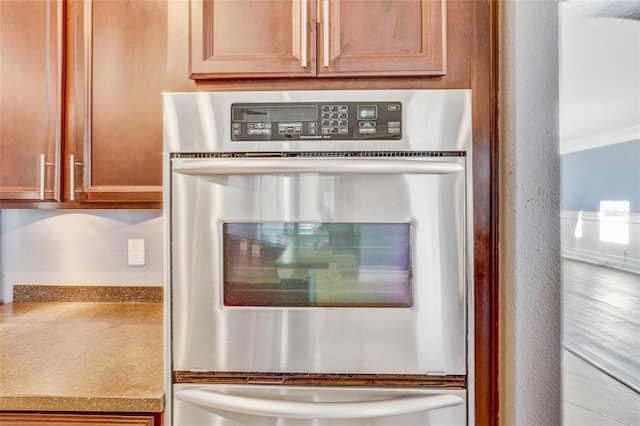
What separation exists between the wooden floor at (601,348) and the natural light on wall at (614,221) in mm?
264

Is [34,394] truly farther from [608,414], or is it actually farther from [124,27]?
[608,414]

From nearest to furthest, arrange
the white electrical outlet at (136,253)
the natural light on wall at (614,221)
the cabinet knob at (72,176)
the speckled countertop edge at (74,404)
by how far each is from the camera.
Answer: the speckled countertop edge at (74,404)
the cabinet knob at (72,176)
the white electrical outlet at (136,253)
the natural light on wall at (614,221)

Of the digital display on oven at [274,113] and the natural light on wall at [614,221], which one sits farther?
the natural light on wall at [614,221]

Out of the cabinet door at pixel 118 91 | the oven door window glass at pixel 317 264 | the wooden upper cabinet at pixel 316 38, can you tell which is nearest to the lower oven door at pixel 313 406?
the oven door window glass at pixel 317 264

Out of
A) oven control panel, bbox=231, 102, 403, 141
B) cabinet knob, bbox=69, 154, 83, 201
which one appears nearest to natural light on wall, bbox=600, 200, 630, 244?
oven control panel, bbox=231, 102, 403, 141

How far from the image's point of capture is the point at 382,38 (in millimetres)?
887

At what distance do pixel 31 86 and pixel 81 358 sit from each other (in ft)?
2.92

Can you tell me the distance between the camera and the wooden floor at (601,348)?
174cm

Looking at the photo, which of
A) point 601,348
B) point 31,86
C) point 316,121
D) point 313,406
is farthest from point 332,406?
point 601,348

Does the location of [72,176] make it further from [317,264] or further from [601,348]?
[601,348]

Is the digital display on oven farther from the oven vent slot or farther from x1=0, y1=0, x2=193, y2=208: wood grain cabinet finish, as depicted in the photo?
x1=0, y1=0, x2=193, y2=208: wood grain cabinet finish

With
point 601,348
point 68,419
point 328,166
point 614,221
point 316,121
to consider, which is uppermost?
point 316,121

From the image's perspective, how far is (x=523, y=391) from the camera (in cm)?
84

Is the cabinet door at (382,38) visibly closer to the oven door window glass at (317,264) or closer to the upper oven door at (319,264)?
the upper oven door at (319,264)
